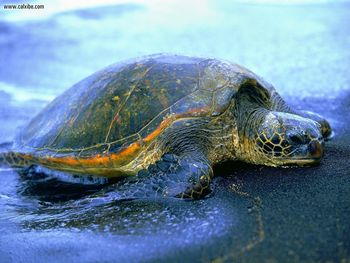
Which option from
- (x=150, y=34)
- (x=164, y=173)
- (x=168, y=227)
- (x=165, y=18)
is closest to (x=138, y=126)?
(x=164, y=173)

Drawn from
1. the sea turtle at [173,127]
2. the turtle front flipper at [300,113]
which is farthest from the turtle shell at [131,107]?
the turtle front flipper at [300,113]

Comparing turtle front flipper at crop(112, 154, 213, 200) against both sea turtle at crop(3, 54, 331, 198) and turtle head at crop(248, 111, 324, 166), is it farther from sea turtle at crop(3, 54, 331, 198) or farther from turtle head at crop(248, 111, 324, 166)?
turtle head at crop(248, 111, 324, 166)

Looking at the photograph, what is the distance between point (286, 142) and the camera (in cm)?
314

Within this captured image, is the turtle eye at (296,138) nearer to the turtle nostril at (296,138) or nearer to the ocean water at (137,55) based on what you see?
the turtle nostril at (296,138)

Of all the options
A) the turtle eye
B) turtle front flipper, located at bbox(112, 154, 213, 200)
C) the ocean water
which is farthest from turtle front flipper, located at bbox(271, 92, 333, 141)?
turtle front flipper, located at bbox(112, 154, 213, 200)

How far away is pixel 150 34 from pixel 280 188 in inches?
274

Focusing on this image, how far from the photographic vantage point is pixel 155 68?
3.51 metres

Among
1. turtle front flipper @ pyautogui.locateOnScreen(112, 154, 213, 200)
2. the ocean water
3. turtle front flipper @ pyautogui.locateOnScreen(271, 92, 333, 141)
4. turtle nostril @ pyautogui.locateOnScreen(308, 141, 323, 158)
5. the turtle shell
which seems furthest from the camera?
turtle front flipper @ pyautogui.locateOnScreen(271, 92, 333, 141)

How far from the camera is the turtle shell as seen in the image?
126 inches

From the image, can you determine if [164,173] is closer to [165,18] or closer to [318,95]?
[318,95]

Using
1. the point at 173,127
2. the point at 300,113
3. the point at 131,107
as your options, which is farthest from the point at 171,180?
the point at 300,113

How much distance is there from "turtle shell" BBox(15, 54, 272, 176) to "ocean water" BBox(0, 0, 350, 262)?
0.30 meters

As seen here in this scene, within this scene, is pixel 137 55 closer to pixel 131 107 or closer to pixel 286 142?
pixel 131 107

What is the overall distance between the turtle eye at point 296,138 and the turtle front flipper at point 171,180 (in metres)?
0.69
